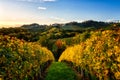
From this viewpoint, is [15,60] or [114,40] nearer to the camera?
[15,60]

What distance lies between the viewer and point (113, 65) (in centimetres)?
1764

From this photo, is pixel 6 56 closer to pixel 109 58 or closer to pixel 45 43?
pixel 109 58

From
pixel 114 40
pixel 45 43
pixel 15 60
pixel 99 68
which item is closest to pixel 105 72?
pixel 99 68

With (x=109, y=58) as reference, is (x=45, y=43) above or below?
below

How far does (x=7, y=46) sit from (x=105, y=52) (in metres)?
7.22

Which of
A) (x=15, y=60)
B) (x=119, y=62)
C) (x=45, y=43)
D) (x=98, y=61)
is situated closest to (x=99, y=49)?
(x=98, y=61)

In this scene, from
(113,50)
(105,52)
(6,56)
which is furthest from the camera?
(105,52)

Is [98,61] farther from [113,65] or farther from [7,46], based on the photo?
[7,46]

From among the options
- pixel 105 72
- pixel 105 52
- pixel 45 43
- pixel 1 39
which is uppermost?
→ pixel 1 39

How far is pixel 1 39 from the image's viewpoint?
17.4m

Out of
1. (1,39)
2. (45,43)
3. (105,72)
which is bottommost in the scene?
(45,43)

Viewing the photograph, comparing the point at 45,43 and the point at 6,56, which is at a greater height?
the point at 6,56

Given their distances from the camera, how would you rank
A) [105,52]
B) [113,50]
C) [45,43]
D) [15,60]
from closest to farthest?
[15,60], [113,50], [105,52], [45,43]

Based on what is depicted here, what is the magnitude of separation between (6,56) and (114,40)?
761 cm
